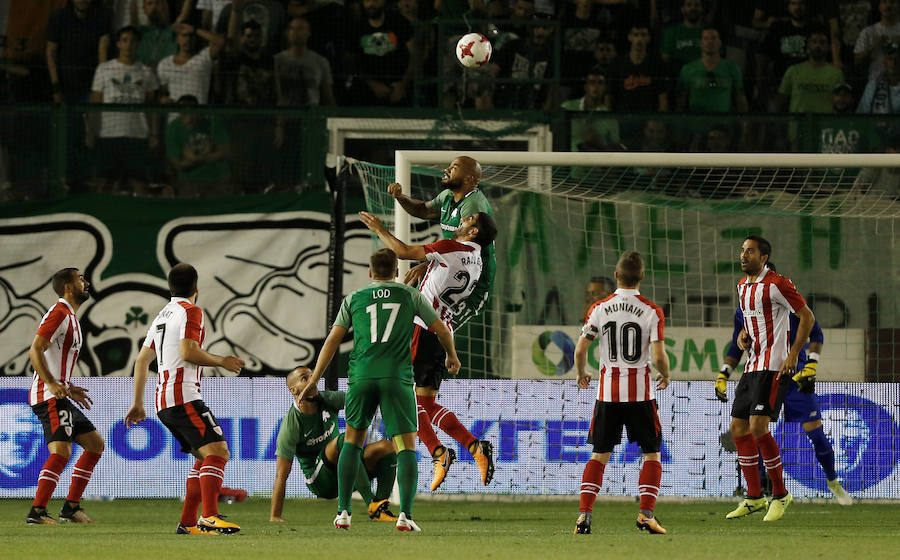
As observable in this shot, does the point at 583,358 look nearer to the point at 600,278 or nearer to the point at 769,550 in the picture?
the point at 769,550

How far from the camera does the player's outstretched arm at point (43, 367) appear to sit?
8242mm

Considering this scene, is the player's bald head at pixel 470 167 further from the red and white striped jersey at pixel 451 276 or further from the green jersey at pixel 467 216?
the red and white striped jersey at pixel 451 276

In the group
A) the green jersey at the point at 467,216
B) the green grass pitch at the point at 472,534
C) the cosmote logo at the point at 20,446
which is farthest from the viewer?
the cosmote logo at the point at 20,446

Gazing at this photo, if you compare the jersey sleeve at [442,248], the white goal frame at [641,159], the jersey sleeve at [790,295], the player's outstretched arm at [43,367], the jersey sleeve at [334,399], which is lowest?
the jersey sleeve at [334,399]

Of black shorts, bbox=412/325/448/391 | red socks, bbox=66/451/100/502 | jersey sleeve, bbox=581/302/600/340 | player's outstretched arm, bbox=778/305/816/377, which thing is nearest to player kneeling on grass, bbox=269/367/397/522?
black shorts, bbox=412/325/448/391

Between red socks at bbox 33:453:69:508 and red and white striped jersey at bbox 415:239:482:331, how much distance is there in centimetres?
241

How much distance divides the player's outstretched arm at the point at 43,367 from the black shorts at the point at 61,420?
0.45 feet

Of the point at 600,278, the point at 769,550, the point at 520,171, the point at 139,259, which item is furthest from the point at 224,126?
the point at 769,550

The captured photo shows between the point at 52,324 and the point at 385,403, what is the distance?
2.40 metres

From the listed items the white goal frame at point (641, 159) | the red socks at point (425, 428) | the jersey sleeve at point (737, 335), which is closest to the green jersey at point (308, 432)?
the red socks at point (425, 428)

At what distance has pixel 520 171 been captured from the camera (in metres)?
12.3

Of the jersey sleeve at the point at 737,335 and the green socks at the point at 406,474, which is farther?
the jersey sleeve at the point at 737,335

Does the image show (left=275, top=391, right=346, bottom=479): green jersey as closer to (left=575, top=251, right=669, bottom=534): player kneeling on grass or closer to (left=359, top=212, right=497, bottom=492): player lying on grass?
(left=359, top=212, right=497, bottom=492): player lying on grass

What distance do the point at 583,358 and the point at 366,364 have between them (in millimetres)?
1240
